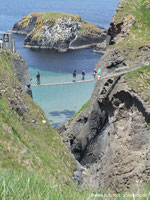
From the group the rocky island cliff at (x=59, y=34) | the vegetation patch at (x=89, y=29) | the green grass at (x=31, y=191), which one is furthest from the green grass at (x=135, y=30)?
the vegetation patch at (x=89, y=29)

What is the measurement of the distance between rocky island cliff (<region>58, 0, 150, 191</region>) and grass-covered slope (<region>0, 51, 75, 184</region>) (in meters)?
2.86

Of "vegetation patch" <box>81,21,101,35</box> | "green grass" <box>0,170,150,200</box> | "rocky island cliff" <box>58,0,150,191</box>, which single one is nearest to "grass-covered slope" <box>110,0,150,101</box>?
"rocky island cliff" <box>58,0,150,191</box>

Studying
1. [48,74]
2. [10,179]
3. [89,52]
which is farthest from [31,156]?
[89,52]

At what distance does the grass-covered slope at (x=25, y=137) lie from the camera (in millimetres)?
13452

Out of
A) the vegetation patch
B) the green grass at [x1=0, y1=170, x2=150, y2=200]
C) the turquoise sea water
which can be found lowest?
the turquoise sea water

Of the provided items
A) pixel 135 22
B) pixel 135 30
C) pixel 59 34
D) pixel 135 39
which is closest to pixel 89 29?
pixel 59 34

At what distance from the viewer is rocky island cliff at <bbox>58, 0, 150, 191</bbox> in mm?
18625

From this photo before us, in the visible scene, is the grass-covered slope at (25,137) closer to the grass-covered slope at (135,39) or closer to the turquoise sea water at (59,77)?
the grass-covered slope at (135,39)

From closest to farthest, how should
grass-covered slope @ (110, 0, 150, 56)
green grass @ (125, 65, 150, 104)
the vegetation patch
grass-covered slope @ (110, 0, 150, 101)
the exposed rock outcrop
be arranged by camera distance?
green grass @ (125, 65, 150, 104) → grass-covered slope @ (110, 0, 150, 101) → the exposed rock outcrop → grass-covered slope @ (110, 0, 150, 56) → the vegetation patch

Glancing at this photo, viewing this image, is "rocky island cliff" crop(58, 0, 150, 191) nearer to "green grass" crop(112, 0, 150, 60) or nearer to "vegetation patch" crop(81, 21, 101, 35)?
"green grass" crop(112, 0, 150, 60)

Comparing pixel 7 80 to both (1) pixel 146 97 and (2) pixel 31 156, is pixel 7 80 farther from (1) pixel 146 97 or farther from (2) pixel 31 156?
(1) pixel 146 97

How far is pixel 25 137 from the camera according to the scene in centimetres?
1614

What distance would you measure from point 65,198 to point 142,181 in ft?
38.5

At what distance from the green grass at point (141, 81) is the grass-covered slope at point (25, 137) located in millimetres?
5895
